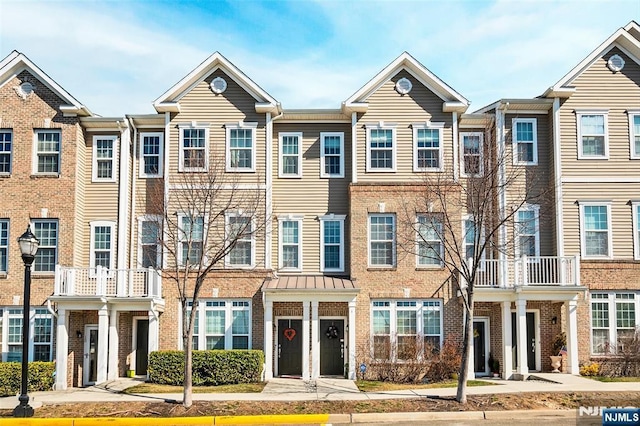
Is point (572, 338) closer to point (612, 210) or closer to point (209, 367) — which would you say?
point (612, 210)

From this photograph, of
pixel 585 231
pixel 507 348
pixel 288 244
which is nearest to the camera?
pixel 507 348

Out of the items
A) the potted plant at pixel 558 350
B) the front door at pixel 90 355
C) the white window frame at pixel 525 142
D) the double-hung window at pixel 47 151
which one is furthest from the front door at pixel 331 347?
the double-hung window at pixel 47 151

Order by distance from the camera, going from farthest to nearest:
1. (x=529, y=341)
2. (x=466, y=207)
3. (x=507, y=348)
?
(x=529, y=341), (x=507, y=348), (x=466, y=207)

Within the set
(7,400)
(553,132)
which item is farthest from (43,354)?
(553,132)

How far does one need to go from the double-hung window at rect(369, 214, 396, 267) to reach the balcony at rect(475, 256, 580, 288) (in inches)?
130

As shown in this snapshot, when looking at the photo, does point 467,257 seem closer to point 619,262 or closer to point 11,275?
point 619,262

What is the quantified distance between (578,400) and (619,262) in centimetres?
889

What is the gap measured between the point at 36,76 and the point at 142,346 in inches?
425

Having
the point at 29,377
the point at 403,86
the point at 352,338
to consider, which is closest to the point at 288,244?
the point at 352,338

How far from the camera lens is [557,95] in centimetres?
2709

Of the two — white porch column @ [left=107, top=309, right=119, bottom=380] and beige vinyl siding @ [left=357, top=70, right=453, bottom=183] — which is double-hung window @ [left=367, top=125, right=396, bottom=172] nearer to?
beige vinyl siding @ [left=357, top=70, right=453, bottom=183]

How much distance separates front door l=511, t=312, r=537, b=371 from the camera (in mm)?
26891

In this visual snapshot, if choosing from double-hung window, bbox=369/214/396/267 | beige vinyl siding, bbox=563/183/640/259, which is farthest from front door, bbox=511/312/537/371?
double-hung window, bbox=369/214/396/267

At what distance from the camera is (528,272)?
2572 cm
